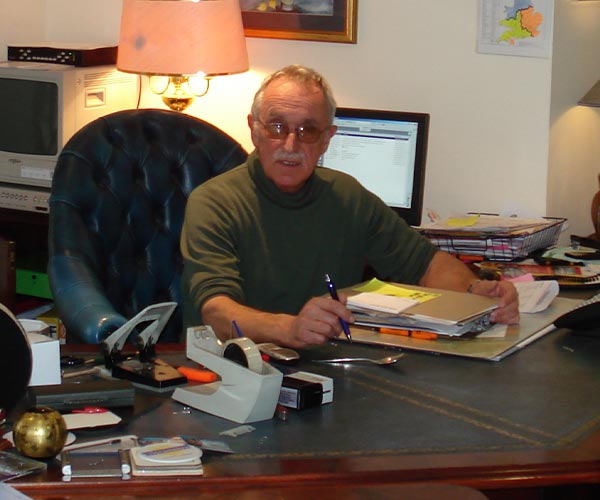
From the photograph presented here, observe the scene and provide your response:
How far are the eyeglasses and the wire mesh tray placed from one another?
1.96ft

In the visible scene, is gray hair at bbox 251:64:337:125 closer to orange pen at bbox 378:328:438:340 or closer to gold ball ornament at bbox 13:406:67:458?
orange pen at bbox 378:328:438:340

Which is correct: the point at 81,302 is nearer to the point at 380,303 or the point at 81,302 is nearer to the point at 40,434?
the point at 380,303

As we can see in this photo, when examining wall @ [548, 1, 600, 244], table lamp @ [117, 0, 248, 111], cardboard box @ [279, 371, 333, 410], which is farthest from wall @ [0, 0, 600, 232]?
cardboard box @ [279, 371, 333, 410]

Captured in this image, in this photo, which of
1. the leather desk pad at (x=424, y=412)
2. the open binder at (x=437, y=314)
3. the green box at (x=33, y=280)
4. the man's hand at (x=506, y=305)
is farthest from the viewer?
the green box at (x=33, y=280)

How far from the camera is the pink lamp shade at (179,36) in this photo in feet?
11.0

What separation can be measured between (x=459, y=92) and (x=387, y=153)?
321mm

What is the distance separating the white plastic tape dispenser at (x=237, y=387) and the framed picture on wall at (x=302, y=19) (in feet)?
6.25

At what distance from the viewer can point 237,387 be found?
172 cm

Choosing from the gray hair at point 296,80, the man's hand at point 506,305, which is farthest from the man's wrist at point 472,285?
the gray hair at point 296,80

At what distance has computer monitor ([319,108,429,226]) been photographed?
3.22 m

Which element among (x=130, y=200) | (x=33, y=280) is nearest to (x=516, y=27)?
(x=130, y=200)

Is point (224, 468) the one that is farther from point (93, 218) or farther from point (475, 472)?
point (93, 218)

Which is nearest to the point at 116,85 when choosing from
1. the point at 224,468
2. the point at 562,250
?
the point at 562,250

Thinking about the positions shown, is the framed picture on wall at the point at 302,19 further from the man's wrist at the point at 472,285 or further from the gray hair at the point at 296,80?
the man's wrist at the point at 472,285
